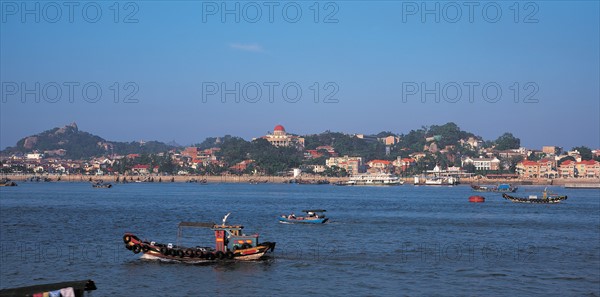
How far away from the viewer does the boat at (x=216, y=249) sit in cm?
3556

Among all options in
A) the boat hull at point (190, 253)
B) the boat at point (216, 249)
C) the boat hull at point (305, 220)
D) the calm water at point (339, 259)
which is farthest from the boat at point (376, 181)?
the boat hull at point (190, 253)

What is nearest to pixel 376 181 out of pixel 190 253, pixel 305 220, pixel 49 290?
pixel 305 220

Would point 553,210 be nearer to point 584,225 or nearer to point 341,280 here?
point 584,225

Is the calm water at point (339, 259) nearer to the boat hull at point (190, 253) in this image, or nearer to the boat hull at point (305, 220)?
the boat hull at point (190, 253)

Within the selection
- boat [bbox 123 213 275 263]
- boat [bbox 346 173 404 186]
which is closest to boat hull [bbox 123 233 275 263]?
boat [bbox 123 213 275 263]

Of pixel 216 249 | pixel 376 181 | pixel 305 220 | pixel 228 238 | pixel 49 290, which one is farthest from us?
pixel 376 181

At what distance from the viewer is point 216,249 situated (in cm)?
3628

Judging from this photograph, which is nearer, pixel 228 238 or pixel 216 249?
pixel 216 249

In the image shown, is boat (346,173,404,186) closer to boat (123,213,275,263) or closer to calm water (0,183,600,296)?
calm water (0,183,600,296)

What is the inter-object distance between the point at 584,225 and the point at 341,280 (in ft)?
117

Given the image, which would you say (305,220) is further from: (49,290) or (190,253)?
(49,290)

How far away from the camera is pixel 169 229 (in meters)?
53.4

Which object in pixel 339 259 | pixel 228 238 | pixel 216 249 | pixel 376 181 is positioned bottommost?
pixel 339 259

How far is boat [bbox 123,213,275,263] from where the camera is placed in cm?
3556
